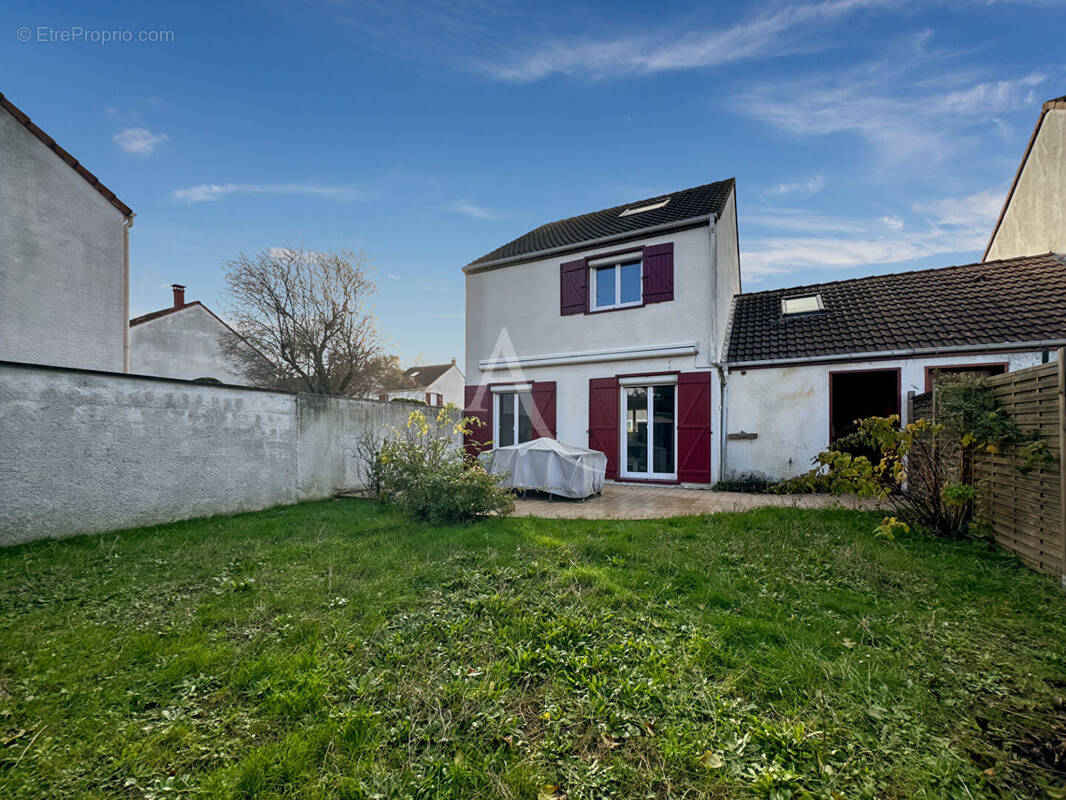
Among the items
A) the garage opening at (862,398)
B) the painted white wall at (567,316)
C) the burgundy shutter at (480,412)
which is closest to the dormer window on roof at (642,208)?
the painted white wall at (567,316)

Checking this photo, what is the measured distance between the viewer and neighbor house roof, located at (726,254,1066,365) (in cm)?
774

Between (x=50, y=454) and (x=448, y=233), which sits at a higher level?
(x=448, y=233)

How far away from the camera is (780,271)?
12539 millimetres

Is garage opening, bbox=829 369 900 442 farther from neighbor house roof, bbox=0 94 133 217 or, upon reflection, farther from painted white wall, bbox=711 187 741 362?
neighbor house roof, bbox=0 94 133 217

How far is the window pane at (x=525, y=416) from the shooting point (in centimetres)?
1122

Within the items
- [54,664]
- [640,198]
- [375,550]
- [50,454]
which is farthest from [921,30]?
[50,454]

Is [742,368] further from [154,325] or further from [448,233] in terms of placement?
[154,325]

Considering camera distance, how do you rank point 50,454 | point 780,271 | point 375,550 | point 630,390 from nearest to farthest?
point 375,550, point 50,454, point 630,390, point 780,271

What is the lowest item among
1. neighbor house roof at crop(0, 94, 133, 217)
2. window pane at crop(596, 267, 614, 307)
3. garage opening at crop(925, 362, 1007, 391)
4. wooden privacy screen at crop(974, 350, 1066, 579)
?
wooden privacy screen at crop(974, 350, 1066, 579)

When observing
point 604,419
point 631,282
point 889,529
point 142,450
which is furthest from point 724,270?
point 142,450

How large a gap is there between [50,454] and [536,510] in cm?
563

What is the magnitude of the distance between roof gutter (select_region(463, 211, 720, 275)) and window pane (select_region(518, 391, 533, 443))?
3405 mm

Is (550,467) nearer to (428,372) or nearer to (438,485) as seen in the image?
(438,485)

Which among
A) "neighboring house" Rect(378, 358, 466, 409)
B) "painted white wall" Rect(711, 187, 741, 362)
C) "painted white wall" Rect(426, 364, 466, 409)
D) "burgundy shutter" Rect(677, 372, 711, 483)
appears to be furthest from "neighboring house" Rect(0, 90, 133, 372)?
"painted white wall" Rect(426, 364, 466, 409)
